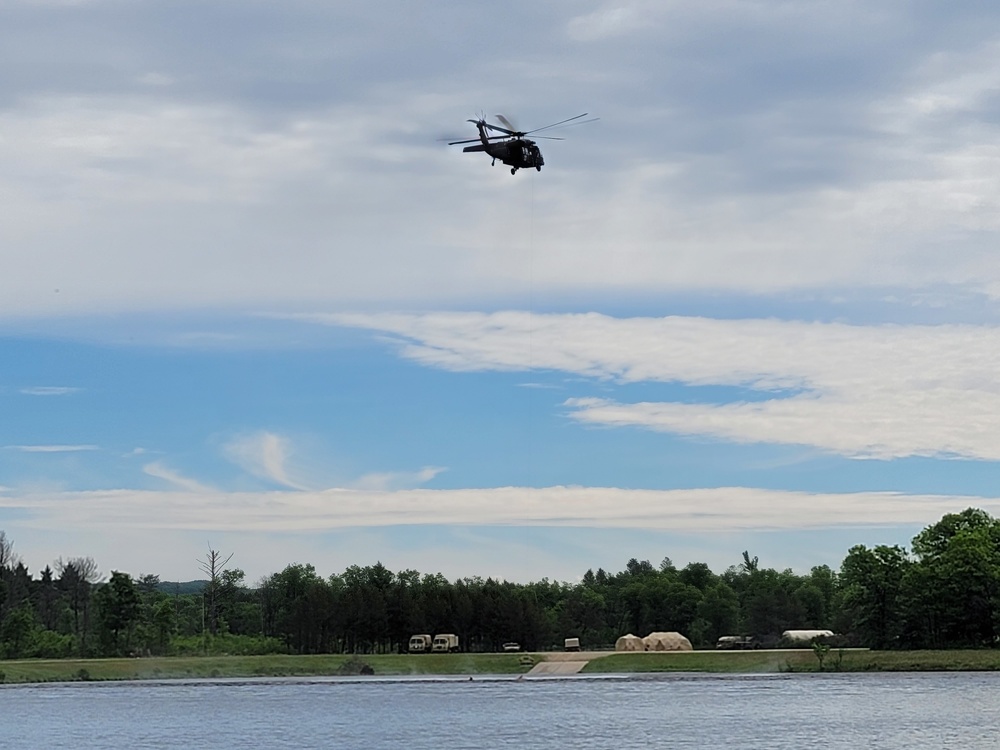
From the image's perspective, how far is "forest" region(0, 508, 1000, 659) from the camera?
13575cm

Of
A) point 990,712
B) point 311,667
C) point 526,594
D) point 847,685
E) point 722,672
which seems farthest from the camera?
point 526,594

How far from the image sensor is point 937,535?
155m

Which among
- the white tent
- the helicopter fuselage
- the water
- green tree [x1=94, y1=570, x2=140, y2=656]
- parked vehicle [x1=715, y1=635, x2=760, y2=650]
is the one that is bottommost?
the water

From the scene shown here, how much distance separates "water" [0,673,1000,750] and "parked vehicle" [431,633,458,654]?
36788mm

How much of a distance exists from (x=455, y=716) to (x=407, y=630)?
81023 millimetres

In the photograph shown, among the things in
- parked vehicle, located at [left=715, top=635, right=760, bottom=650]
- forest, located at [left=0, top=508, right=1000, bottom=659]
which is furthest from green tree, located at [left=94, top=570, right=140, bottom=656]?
parked vehicle, located at [left=715, top=635, right=760, bottom=650]

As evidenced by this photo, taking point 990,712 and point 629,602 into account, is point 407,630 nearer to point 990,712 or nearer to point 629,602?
point 629,602

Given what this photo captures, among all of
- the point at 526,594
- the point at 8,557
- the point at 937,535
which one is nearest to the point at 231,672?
the point at 526,594

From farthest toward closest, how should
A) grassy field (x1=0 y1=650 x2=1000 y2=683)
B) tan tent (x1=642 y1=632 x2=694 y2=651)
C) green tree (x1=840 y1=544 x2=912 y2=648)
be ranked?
tan tent (x1=642 y1=632 x2=694 y2=651)
green tree (x1=840 y1=544 x2=912 y2=648)
grassy field (x1=0 y1=650 x2=1000 y2=683)

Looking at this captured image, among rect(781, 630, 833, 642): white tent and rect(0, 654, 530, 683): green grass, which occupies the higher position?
rect(781, 630, 833, 642): white tent

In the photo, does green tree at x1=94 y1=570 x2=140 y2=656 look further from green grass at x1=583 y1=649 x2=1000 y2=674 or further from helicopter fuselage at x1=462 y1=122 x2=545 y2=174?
helicopter fuselage at x1=462 y1=122 x2=545 y2=174

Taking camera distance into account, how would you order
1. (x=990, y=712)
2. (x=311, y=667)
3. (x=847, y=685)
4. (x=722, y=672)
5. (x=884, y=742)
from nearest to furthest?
(x=884, y=742) < (x=990, y=712) < (x=847, y=685) < (x=722, y=672) < (x=311, y=667)

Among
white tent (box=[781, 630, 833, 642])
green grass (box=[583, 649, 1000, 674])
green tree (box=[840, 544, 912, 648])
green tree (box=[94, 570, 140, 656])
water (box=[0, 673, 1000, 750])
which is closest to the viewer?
water (box=[0, 673, 1000, 750])

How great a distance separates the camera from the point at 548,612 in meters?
193
